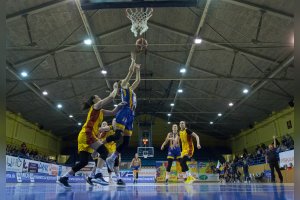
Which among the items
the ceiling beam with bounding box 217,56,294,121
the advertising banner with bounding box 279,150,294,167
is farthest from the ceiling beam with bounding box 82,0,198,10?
the advertising banner with bounding box 279,150,294,167

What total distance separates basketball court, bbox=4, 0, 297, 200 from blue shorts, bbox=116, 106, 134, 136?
0.77 feet

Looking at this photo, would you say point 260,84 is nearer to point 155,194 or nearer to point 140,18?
point 140,18

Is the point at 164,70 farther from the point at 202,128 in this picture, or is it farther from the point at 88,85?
the point at 202,128

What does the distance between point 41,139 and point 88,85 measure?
15.8m

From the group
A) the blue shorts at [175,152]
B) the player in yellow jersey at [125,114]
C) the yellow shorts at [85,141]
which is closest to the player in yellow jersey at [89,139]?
the yellow shorts at [85,141]

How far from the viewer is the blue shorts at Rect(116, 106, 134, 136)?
26.9 ft

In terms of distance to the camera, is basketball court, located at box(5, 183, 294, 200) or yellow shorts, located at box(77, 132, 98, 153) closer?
basketball court, located at box(5, 183, 294, 200)

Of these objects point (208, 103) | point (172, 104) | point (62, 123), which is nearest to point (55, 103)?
point (62, 123)

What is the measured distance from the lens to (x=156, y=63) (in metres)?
27.8

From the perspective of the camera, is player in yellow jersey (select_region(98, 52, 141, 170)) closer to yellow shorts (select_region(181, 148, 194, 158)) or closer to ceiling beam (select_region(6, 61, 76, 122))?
yellow shorts (select_region(181, 148, 194, 158))

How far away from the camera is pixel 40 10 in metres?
16.4

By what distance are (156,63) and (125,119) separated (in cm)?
1987

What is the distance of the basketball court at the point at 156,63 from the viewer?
16.0 meters

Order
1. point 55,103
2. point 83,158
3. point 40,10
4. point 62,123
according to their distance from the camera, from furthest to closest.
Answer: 1. point 62,123
2. point 55,103
3. point 40,10
4. point 83,158
